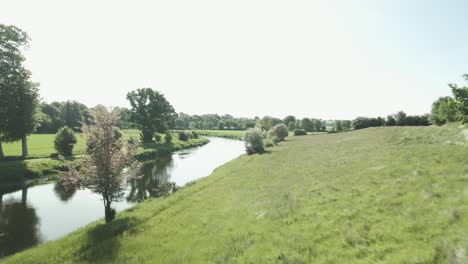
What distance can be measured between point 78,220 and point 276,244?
1780 centimetres

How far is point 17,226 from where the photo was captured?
17094 mm

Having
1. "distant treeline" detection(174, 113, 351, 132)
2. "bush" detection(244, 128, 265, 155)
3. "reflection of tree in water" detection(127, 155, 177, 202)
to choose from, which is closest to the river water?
"reflection of tree in water" detection(127, 155, 177, 202)

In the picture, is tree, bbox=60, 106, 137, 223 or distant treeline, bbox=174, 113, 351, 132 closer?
tree, bbox=60, 106, 137, 223

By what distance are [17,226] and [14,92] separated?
27.0 meters

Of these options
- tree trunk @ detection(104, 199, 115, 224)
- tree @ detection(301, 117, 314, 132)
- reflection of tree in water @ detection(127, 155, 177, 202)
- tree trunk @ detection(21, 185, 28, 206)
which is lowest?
reflection of tree in water @ detection(127, 155, 177, 202)

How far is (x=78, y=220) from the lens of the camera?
737 inches

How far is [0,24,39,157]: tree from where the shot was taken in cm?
3272

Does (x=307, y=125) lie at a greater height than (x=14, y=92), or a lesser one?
lesser

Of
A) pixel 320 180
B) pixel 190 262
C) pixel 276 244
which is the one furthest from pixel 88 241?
pixel 320 180

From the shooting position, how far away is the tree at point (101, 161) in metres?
14.5

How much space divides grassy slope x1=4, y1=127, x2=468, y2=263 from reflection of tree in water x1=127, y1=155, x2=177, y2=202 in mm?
4596

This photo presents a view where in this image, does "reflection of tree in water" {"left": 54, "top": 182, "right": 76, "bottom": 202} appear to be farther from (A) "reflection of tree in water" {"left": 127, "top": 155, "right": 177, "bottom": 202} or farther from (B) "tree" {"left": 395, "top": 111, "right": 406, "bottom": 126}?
(B) "tree" {"left": 395, "top": 111, "right": 406, "bottom": 126}

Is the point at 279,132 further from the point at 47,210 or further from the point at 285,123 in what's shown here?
the point at 285,123

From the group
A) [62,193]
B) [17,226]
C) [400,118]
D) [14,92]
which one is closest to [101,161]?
[17,226]
